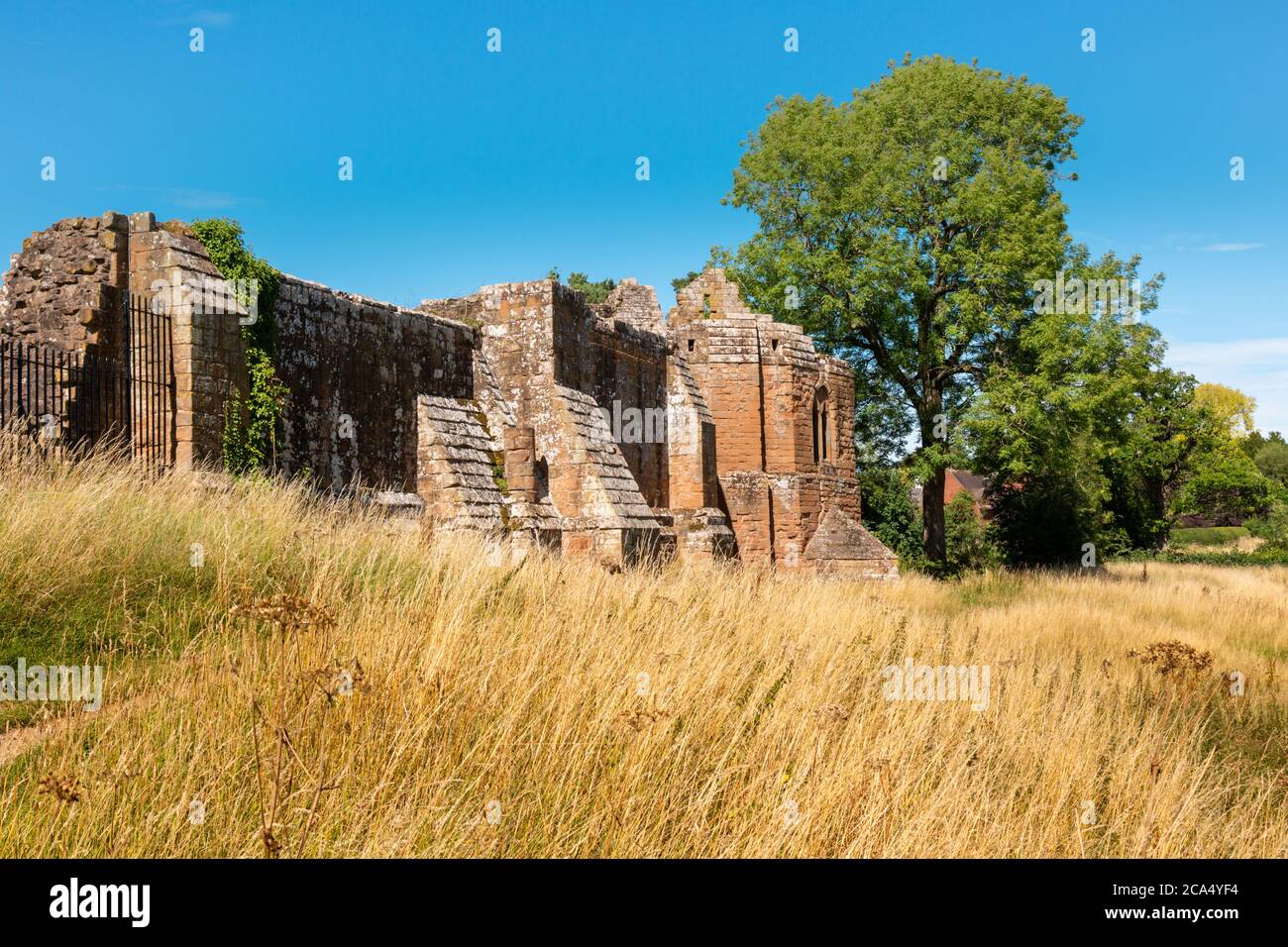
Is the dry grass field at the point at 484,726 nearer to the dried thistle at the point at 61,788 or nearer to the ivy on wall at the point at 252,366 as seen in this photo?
the dried thistle at the point at 61,788

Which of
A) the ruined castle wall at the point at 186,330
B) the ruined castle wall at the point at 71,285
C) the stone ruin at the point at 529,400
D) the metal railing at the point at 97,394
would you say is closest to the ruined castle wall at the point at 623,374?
the stone ruin at the point at 529,400

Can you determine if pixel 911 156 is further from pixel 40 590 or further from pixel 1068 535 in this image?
pixel 40 590

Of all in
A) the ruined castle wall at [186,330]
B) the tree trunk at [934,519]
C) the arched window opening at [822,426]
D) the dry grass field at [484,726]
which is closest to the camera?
the dry grass field at [484,726]

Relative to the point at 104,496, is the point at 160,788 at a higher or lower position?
lower

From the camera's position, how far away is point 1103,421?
83.8 ft

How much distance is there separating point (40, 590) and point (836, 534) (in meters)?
16.9

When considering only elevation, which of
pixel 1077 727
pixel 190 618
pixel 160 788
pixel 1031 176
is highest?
pixel 1031 176

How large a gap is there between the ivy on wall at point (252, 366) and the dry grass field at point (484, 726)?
1.82 m

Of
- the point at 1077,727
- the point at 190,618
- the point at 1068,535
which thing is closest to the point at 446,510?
the point at 190,618

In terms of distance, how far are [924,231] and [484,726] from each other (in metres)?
23.8

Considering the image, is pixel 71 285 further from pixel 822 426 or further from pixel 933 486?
pixel 933 486

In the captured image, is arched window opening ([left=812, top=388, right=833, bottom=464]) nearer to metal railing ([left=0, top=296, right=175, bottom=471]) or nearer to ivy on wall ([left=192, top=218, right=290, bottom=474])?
ivy on wall ([left=192, top=218, right=290, bottom=474])

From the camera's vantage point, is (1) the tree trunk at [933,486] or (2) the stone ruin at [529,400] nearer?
(2) the stone ruin at [529,400]

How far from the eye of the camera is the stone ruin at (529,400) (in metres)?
9.82
